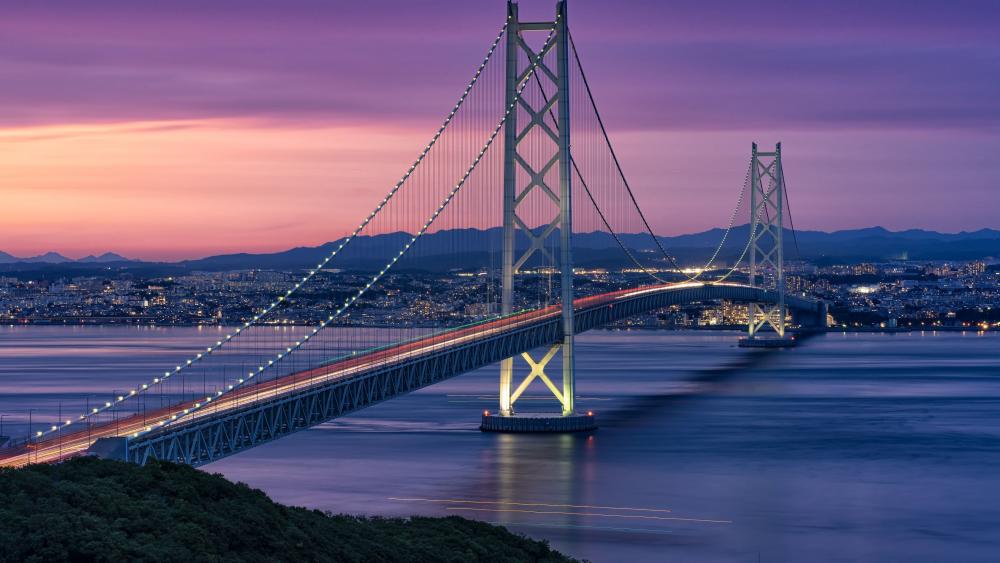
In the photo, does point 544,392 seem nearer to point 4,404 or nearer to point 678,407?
point 678,407

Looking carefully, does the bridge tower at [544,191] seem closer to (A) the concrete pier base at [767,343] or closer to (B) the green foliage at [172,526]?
(B) the green foliage at [172,526]

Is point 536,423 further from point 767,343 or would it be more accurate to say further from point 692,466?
point 767,343

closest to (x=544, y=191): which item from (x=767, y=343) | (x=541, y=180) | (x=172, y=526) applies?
(x=541, y=180)

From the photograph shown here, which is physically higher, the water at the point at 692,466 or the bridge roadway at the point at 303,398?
the bridge roadway at the point at 303,398

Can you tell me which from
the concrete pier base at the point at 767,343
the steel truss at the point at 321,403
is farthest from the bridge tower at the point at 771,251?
the steel truss at the point at 321,403

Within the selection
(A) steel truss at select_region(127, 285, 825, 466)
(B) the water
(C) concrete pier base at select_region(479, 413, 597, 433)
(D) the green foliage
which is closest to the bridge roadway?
(A) steel truss at select_region(127, 285, 825, 466)

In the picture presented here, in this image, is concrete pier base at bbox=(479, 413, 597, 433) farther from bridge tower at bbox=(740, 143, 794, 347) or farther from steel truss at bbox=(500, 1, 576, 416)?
bridge tower at bbox=(740, 143, 794, 347)

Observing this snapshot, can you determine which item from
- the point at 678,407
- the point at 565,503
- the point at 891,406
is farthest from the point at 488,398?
the point at 565,503
